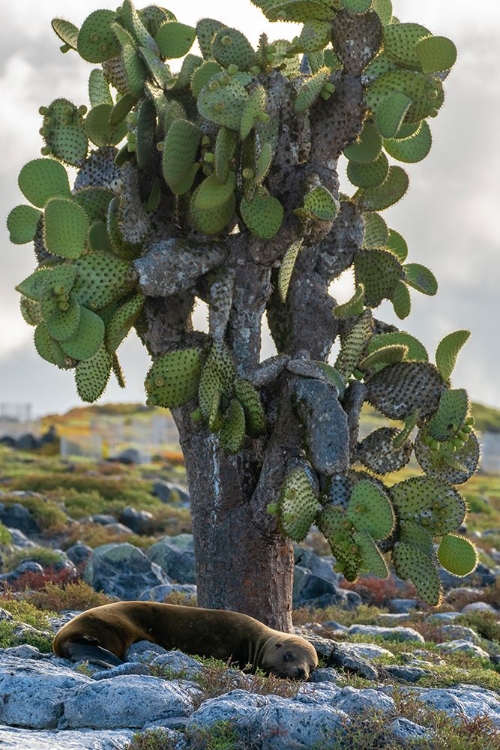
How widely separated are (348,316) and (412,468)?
46062mm

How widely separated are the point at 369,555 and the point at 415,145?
184 inches

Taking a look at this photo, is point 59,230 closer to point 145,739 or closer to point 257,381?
point 257,381

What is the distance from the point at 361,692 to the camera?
26.5 ft

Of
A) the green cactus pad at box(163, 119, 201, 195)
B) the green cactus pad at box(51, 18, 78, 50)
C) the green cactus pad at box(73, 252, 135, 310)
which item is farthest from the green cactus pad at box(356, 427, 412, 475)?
the green cactus pad at box(51, 18, 78, 50)

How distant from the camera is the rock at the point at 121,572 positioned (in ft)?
52.3

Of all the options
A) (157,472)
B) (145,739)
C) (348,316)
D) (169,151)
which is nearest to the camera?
(145,739)

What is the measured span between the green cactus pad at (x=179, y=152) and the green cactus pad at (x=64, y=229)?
37.9 inches

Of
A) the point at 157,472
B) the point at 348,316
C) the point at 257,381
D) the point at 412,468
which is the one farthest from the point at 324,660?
the point at 412,468

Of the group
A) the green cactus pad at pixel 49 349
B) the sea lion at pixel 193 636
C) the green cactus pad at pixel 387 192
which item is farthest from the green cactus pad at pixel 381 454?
the green cactus pad at pixel 49 349

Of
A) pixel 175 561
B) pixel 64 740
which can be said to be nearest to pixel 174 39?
pixel 64 740

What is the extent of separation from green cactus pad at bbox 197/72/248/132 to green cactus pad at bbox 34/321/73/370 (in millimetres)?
2544

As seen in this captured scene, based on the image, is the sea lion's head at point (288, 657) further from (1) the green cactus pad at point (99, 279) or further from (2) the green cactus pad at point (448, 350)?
(1) the green cactus pad at point (99, 279)

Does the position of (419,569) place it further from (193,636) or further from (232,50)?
(232,50)

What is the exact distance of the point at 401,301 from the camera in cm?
1319
